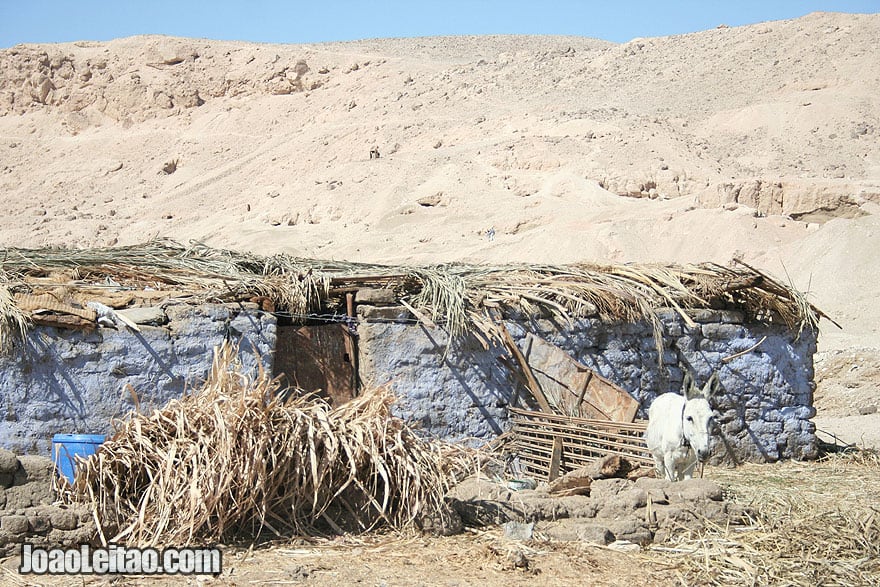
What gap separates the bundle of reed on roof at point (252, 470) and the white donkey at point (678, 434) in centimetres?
189

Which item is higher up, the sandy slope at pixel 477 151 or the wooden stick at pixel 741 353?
the sandy slope at pixel 477 151

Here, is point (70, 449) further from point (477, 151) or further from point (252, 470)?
point (477, 151)

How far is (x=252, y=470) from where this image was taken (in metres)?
5.83

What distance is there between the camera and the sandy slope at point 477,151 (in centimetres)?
2356

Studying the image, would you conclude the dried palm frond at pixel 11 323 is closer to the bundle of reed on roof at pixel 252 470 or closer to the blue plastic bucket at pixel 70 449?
the blue plastic bucket at pixel 70 449

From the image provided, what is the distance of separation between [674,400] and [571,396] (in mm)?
1330

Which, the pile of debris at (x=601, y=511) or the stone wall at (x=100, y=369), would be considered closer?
the pile of debris at (x=601, y=511)

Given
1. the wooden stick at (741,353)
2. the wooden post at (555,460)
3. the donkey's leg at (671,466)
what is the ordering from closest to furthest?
the donkey's leg at (671,466)
the wooden post at (555,460)
the wooden stick at (741,353)

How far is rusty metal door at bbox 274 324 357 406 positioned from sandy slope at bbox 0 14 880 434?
8843 millimetres

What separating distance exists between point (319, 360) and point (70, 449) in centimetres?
255

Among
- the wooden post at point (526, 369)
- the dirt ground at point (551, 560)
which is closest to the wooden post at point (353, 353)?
the wooden post at point (526, 369)

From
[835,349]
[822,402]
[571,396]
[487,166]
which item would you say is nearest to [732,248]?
[835,349]

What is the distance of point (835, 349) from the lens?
17.3m

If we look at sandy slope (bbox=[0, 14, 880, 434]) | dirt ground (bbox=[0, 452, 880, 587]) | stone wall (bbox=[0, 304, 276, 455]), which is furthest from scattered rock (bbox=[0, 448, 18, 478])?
sandy slope (bbox=[0, 14, 880, 434])
